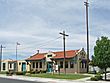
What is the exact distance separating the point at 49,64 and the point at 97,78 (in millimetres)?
28031

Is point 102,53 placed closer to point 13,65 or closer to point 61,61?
point 61,61

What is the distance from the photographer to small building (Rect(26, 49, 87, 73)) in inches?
2196

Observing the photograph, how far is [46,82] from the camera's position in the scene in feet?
109

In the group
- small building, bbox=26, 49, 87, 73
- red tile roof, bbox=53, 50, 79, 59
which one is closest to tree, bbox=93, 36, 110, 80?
small building, bbox=26, 49, 87, 73

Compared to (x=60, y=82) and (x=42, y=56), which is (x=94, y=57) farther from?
(x=42, y=56)

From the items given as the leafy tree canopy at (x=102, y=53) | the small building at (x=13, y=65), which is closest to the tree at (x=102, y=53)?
the leafy tree canopy at (x=102, y=53)

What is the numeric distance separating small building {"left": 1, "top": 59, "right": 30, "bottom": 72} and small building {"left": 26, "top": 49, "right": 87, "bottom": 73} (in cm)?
1081

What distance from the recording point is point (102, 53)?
1292 inches

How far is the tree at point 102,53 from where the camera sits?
32.6 m

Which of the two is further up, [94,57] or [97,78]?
[94,57]

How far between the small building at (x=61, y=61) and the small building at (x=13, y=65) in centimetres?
1081

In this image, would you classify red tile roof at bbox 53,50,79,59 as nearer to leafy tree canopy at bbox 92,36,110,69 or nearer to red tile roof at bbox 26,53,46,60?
red tile roof at bbox 26,53,46,60

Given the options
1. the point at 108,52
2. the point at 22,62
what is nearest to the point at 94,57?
the point at 108,52

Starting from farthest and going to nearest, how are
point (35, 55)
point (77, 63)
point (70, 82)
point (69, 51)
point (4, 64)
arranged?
point (4, 64) < point (35, 55) < point (69, 51) < point (77, 63) < point (70, 82)
